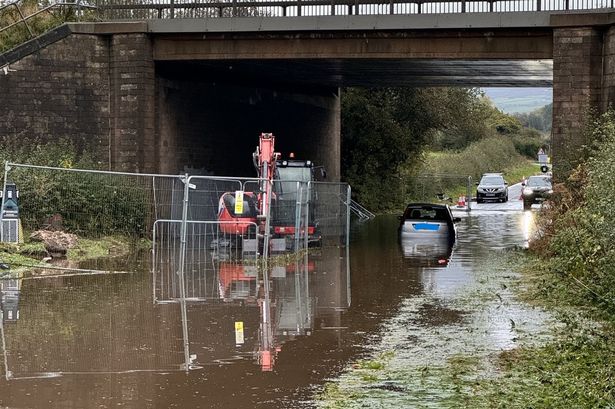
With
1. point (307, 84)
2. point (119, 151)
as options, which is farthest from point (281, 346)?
point (307, 84)

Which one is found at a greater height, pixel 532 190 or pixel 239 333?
pixel 532 190

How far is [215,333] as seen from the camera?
13.8 m

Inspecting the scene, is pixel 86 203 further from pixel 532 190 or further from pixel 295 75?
pixel 532 190

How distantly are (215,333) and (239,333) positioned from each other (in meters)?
0.29

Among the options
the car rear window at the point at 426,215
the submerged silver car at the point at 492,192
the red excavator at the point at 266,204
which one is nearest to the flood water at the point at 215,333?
the red excavator at the point at 266,204

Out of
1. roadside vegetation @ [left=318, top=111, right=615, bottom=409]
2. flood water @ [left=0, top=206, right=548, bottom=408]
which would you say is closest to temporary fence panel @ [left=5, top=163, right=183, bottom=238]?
flood water @ [left=0, top=206, right=548, bottom=408]

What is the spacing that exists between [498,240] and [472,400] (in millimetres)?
22519

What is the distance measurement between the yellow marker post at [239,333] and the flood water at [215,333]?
2 cm

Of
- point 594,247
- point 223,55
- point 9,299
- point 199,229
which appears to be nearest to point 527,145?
point 223,55

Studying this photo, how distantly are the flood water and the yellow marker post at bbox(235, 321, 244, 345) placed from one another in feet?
0.08

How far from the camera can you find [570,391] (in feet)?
31.2

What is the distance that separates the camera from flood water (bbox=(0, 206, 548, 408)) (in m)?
10.4

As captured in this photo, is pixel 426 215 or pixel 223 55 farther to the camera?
pixel 426 215

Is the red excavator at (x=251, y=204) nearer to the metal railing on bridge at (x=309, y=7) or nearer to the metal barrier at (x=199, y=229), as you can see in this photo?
the metal barrier at (x=199, y=229)
